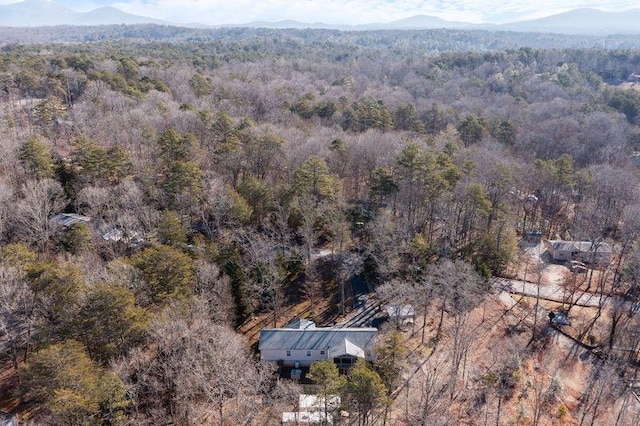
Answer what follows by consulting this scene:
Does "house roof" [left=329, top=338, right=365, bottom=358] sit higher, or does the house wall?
"house roof" [left=329, top=338, right=365, bottom=358]

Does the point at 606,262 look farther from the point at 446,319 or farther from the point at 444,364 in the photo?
the point at 444,364

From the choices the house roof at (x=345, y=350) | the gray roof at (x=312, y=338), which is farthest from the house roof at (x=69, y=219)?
the house roof at (x=345, y=350)

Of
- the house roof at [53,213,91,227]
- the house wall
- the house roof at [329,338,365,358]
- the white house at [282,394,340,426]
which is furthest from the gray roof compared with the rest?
the house roof at [53,213,91,227]

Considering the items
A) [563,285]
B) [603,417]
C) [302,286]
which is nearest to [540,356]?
[603,417]

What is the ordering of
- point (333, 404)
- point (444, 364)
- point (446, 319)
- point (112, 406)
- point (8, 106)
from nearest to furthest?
point (112, 406) < point (333, 404) < point (444, 364) < point (446, 319) < point (8, 106)

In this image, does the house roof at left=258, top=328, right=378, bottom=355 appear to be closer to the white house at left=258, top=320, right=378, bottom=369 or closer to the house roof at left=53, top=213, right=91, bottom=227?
the white house at left=258, top=320, right=378, bottom=369
